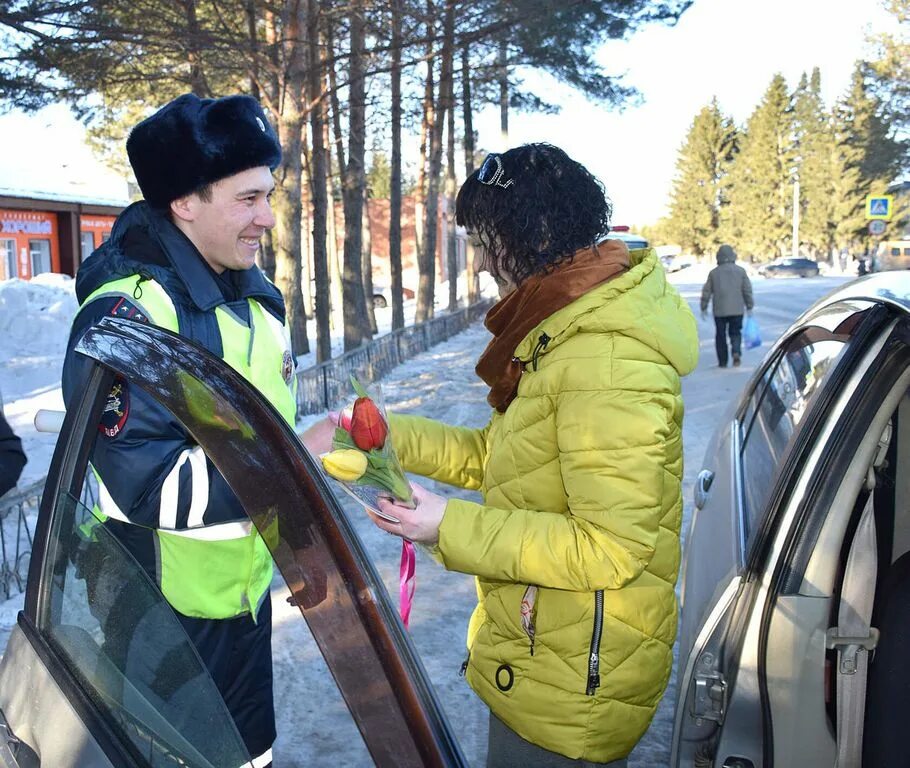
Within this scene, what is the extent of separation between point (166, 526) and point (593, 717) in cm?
93

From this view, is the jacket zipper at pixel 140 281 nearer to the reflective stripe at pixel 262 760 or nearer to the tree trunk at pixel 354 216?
the reflective stripe at pixel 262 760

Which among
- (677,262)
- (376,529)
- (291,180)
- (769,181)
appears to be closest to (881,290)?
(376,529)

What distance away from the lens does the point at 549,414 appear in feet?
6.04

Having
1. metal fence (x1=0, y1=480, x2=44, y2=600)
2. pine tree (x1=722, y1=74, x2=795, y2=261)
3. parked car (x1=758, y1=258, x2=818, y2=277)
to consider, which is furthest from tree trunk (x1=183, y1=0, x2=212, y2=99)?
pine tree (x1=722, y1=74, x2=795, y2=261)

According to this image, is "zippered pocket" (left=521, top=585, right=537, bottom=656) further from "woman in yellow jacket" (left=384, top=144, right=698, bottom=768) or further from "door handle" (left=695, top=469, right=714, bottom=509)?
"door handle" (left=695, top=469, right=714, bottom=509)

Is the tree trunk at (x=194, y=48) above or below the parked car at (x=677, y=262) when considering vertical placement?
above

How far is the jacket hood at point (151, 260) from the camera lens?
6.47 ft

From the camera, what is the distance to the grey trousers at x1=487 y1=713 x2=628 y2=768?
6.34 feet

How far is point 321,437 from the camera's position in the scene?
2.15m

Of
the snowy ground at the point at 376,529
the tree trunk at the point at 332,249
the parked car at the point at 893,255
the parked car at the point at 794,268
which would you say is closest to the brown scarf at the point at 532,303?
the snowy ground at the point at 376,529

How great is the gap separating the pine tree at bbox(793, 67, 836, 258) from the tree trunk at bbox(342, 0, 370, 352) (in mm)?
60043

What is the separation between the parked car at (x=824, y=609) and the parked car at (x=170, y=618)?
3.55 ft

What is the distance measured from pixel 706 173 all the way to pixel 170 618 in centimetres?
9367

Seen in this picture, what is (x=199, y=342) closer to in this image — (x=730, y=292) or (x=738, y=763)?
(x=738, y=763)
